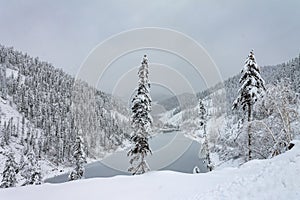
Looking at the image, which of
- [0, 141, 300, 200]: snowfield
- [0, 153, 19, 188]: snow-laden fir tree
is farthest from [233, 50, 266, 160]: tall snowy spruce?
[0, 153, 19, 188]: snow-laden fir tree

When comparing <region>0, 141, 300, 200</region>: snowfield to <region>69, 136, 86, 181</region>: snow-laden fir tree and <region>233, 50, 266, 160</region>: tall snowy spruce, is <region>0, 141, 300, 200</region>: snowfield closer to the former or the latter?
<region>233, 50, 266, 160</region>: tall snowy spruce

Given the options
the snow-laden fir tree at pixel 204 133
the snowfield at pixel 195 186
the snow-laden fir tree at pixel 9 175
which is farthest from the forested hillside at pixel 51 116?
the snowfield at pixel 195 186

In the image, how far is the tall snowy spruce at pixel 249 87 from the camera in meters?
16.2

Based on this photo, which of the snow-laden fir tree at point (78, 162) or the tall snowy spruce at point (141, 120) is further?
the snow-laden fir tree at point (78, 162)

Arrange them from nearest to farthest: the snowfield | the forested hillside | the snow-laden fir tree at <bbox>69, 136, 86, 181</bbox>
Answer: the snowfield
the snow-laden fir tree at <bbox>69, 136, 86, 181</bbox>
the forested hillside

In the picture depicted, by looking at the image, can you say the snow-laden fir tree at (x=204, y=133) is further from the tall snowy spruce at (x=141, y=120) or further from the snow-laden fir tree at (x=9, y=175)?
the snow-laden fir tree at (x=9, y=175)

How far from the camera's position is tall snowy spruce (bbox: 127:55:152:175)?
63.6 feet

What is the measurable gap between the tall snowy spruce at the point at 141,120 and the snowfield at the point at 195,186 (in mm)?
6953

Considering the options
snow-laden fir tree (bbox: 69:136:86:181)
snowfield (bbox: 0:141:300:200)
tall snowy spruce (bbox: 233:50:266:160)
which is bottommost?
snowfield (bbox: 0:141:300:200)

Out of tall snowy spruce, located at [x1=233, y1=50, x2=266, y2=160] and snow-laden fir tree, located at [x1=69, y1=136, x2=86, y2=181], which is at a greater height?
tall snowy spruce, located at [x1=233, y1=50, x2=266, y2=160]

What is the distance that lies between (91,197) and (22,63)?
211m

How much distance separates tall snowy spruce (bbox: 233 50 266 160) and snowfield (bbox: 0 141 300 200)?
220 inches

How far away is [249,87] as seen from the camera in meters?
16.4

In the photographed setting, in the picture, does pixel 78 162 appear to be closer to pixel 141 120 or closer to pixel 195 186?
pixel 141 120
